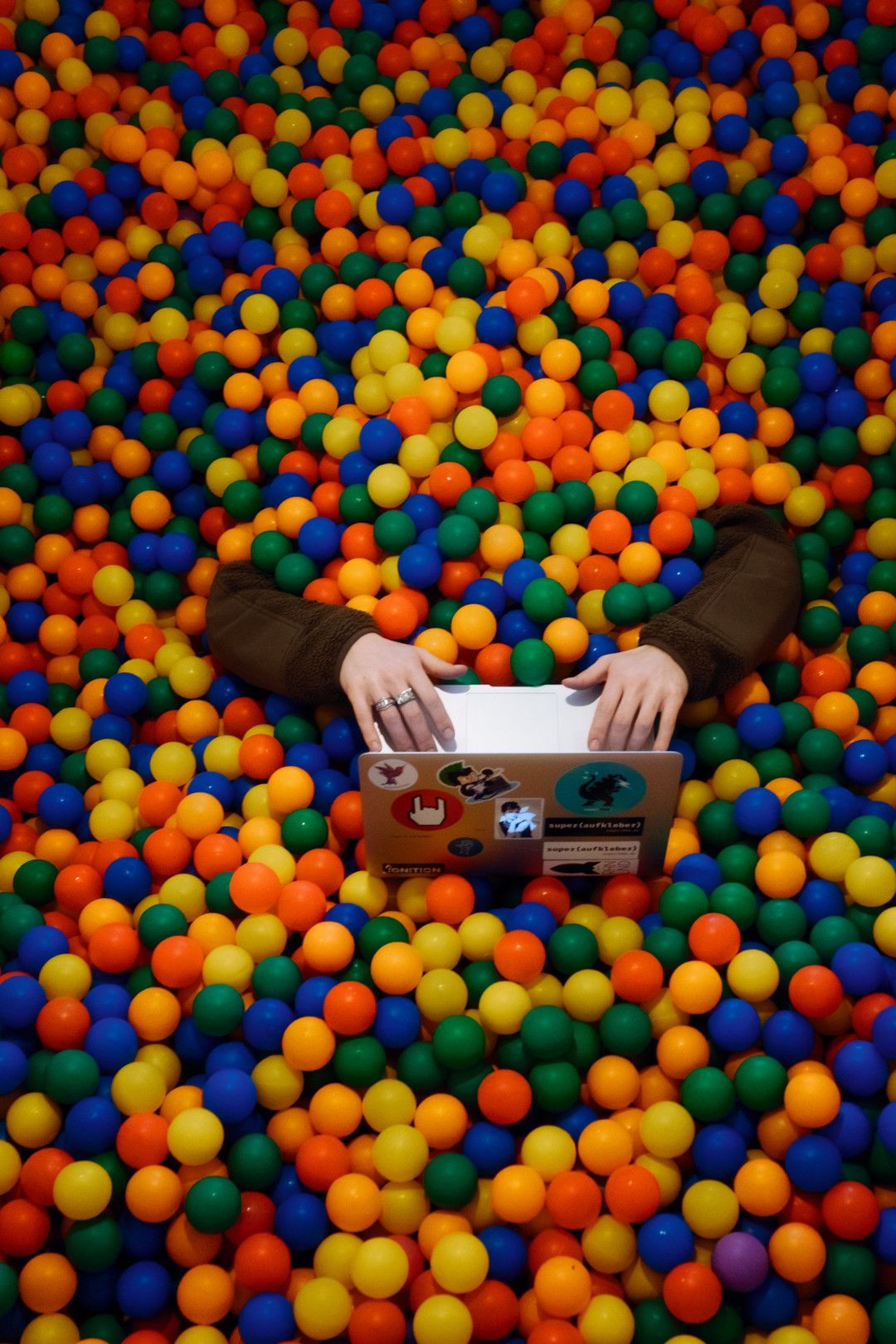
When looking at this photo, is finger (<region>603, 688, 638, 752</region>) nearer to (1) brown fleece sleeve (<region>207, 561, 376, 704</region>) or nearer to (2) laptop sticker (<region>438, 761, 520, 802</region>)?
(2) laptop sticker (<region>438, 761, 520, 802</region>)

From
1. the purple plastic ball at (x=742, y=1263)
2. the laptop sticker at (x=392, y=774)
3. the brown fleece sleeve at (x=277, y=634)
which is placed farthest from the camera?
the brown fleece sleeve at (x=277, y=634)

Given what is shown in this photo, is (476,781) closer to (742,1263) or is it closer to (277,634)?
(277,634)

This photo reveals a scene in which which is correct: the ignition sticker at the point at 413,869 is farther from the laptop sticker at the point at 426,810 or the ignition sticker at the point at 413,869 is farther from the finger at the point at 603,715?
the finger at the point at 603,715

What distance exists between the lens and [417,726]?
5.21ft

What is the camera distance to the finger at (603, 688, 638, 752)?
1554 mm

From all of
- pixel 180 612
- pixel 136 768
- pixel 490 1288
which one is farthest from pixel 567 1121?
pixel 180 612

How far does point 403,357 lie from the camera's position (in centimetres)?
196

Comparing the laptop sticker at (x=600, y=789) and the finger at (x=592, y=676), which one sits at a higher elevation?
the finger at (x=592, y=676)

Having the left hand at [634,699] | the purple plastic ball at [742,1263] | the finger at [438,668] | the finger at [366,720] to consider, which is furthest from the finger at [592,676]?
the purple plastic ball at [742,1263]

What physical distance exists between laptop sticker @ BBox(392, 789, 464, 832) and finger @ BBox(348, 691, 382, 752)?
10cm

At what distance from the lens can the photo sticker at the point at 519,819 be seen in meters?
1.52

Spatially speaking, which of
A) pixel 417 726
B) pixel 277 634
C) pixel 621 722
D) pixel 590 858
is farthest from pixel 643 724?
pixel 277 634

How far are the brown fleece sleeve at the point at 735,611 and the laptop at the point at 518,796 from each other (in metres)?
0.14

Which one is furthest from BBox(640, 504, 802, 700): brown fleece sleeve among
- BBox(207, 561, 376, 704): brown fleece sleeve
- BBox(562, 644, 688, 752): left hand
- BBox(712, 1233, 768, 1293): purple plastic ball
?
BBox(712, 1233, 768, 1293): purple plastic ball
